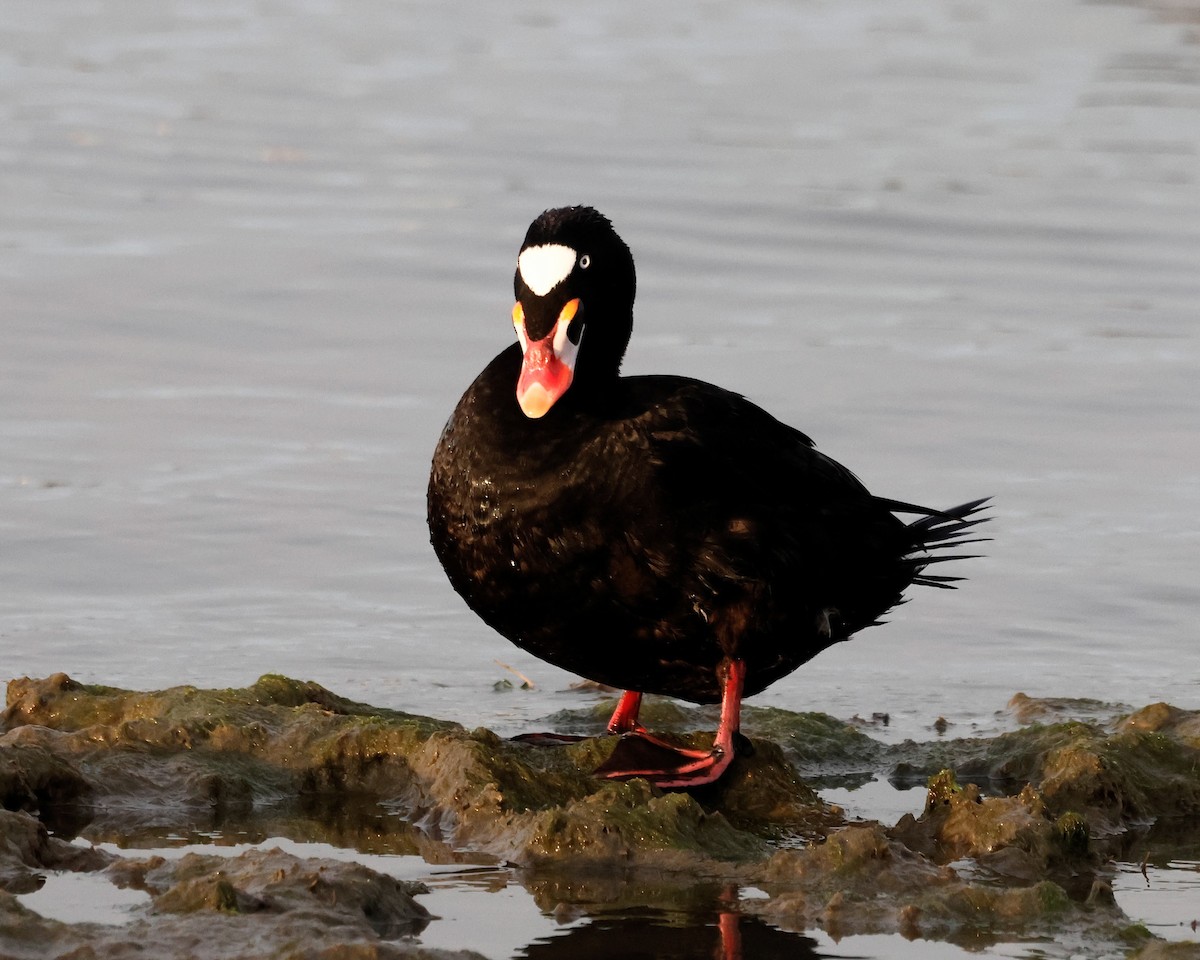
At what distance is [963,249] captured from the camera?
13.4m

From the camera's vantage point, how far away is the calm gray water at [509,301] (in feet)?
25.2

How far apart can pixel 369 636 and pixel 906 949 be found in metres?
3.28

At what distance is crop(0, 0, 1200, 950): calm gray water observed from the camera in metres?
7.68

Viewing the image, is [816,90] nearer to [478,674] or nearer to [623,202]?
[623,202]

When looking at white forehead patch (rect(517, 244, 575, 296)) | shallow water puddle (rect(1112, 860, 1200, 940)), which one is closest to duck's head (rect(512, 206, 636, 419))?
white forehead patch (rect(517, 244, 575, 296))

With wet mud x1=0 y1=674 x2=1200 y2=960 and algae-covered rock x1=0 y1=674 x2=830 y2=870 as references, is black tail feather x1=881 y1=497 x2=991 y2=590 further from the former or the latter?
algae-covered rock x1=0 y1=674 x2=830 y2=870

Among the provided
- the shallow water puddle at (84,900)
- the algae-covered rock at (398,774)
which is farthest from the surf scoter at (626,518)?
the shallow water puddle at (84,900)

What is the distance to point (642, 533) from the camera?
5.57 meters

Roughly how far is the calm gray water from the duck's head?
1.33m

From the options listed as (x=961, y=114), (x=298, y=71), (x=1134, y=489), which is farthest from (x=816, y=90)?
(x=1134, y=489)

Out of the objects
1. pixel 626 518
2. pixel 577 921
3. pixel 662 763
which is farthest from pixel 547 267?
pixel 577 921

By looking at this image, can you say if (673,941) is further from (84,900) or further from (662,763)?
(84,900)

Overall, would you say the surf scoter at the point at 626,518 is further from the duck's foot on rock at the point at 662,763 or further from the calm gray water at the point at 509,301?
the calm gray water at the point at 509,301

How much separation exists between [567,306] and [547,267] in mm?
116
